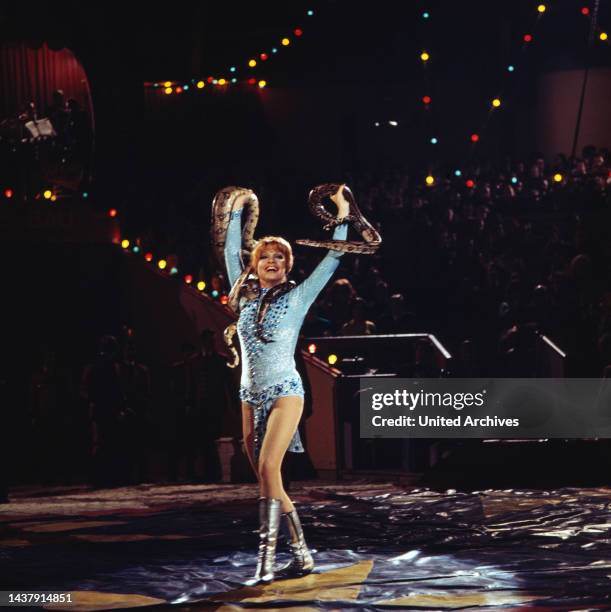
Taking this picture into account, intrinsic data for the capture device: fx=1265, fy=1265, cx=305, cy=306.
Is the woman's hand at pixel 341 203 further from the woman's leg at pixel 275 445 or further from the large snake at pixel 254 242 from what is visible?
the woman's leg at pixel 275 445

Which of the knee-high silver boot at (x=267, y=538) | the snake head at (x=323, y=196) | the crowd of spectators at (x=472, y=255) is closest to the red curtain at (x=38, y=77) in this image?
the crowd of spectators at (x=472, y=255)

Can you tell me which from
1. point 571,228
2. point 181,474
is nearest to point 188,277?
point 181,474

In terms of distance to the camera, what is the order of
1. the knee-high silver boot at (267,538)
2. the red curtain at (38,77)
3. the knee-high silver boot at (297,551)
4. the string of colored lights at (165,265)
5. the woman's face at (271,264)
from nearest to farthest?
the knee-high silver boot at (267,538) → the knee-high silver boot at (297,551) → the woman's face at (271,264) → the string of colored lights at (165,265) → the red curtain at (38,77)

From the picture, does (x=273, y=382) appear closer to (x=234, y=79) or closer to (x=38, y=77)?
(x=38, y=77)

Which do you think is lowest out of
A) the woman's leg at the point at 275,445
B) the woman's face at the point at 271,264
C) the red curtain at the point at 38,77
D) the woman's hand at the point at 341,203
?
the woman's leg at the point at 275,445

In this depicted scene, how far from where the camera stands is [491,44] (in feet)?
89.1

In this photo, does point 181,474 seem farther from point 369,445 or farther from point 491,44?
point 491,44

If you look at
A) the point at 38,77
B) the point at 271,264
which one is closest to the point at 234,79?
the point at 38,77

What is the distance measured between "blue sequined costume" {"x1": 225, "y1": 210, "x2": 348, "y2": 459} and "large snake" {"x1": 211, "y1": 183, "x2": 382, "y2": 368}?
0.04 m

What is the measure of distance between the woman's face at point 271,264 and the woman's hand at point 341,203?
0.41m

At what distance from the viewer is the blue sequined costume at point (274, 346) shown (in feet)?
23.1

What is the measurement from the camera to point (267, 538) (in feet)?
22.5

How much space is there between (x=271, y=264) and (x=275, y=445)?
103 centimetres

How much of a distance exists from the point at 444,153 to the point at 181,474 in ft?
47.7
